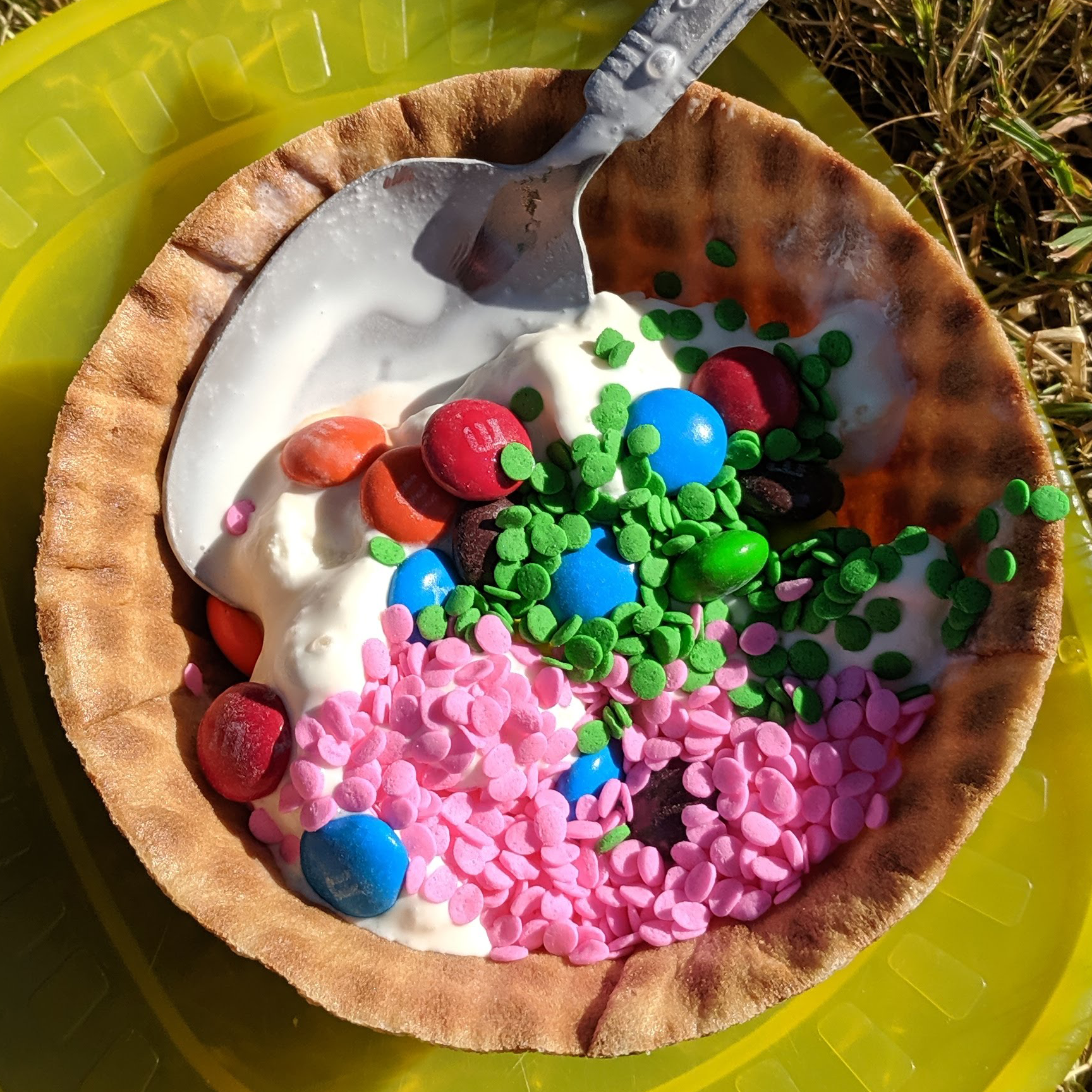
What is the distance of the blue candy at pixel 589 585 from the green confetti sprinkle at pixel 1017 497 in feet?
1.20

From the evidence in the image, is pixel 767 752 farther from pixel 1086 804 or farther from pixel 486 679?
pixel 1086 804

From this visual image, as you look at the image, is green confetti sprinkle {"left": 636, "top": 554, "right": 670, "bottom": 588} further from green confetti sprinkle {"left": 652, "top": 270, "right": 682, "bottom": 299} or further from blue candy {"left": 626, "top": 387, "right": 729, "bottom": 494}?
green confetti sprinkle {"left": 652, "top": 270, "right": 682, "bottom": 299}

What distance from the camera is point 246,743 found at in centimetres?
103

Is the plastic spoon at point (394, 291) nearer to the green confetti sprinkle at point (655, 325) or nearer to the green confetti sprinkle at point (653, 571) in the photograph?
the green confetti sprinkle at point (655, 325)

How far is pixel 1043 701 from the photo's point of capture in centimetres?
125

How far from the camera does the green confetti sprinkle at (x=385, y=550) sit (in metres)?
1.07

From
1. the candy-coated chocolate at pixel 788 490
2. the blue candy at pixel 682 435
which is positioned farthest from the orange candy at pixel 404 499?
the candy-coated chocolate at pixel 788 490

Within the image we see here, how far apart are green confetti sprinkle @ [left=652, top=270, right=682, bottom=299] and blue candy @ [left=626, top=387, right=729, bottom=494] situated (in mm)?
192

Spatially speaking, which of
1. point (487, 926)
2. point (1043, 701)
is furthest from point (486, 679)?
point (1043, 701)

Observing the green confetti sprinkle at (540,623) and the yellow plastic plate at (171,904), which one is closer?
the green confetti sprinkle at (540,623)

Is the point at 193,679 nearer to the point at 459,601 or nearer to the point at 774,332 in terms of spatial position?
the point at 459,601

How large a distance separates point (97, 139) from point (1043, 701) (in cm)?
133

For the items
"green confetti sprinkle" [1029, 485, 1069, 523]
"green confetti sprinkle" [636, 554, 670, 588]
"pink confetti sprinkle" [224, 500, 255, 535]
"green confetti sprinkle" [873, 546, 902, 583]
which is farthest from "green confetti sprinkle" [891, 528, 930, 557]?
"pink confetti sprinkle" [224, 500, 255, 535]

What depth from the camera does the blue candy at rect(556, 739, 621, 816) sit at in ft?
3.48
